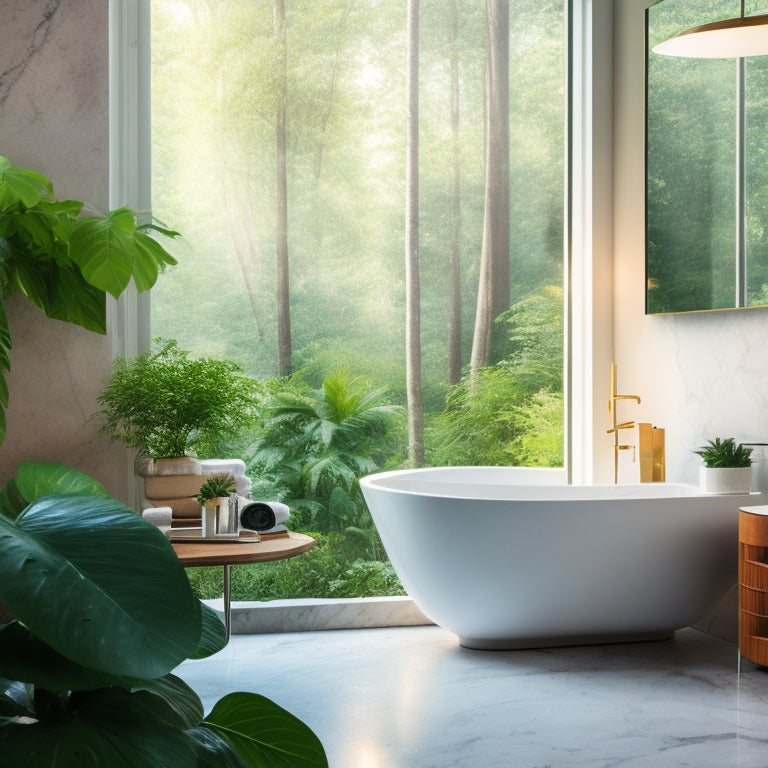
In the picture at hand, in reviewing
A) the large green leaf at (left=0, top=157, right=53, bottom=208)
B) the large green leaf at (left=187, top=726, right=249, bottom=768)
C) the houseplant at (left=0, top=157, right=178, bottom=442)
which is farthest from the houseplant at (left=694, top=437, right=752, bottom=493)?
Result: the large green leaf at (left=187, top=726, right=249, bottom=768)

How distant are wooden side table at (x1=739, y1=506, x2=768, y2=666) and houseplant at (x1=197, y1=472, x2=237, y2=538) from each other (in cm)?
157

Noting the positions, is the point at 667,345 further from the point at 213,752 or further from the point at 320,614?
the point at 213,752

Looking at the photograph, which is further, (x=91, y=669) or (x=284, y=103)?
(x=284, y=103)

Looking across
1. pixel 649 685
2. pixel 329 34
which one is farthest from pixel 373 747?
pixel 329 34

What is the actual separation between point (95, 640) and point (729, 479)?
10.3 feet

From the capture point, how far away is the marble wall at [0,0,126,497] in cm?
342

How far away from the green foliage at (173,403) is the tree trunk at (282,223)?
72cm

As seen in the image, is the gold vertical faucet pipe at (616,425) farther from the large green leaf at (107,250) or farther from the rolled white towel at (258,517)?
the large green leaf at (107,250)

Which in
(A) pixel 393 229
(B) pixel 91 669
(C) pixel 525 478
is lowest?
(C) pixel 525 478

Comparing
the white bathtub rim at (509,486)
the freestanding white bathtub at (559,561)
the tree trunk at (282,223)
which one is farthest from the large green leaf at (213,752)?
the tree trunk at (282,223)

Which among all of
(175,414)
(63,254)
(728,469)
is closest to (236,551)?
(175,414)

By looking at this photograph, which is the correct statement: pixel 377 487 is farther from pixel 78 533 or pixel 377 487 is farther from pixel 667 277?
pixel 78 533

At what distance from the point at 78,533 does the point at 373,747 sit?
2.25 m

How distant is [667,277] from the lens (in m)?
3.82
